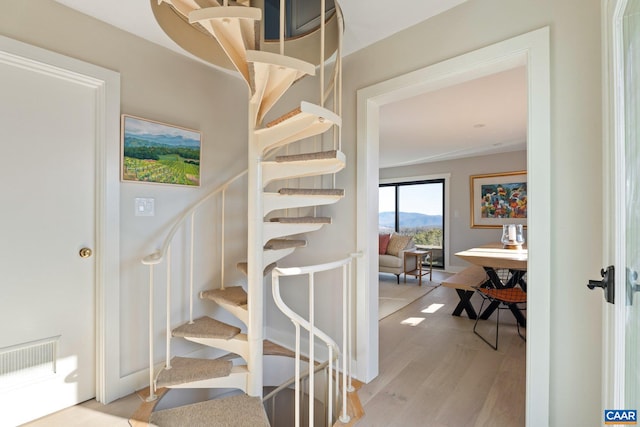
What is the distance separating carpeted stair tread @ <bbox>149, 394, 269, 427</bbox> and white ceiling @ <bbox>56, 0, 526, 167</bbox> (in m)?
2.42

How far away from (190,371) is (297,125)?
1620 millimetres

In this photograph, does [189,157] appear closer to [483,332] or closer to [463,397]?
[463,397]

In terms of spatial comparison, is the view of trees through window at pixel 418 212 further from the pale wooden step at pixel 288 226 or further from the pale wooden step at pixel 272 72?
the pale wooden step at pixel 272 72

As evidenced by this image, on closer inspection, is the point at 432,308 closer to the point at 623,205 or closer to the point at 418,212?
the point at 623,205

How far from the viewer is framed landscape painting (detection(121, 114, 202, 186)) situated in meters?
1.98

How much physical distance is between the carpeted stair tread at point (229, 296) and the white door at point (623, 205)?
5.95 ft

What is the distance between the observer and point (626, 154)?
0.97 metres

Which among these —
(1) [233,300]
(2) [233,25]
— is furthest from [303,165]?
(1) [233,300]

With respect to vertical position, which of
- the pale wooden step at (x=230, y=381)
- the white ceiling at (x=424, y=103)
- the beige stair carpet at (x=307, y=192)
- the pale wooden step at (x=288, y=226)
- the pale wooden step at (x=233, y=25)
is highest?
the white ceiling at (x=424, y=103)

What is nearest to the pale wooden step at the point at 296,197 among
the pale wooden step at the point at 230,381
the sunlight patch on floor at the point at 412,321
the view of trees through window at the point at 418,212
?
the pale wooden step at the point at 230,381

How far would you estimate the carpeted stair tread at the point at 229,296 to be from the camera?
198 centimetres

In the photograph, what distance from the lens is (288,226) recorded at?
6.25ft

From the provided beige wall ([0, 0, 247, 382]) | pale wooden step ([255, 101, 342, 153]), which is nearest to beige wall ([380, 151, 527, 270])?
beige wall ([0, 0, 247, 382])

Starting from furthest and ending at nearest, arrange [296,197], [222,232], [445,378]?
[222,232], [445,378], [296,197]
